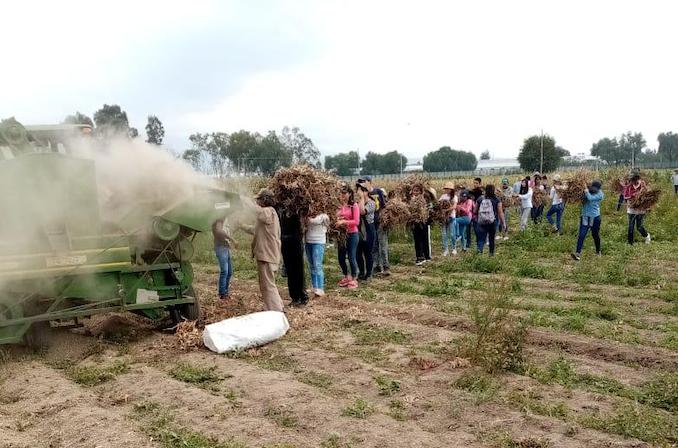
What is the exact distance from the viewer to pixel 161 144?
8.64 metres

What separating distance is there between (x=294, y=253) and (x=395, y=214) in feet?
14.3

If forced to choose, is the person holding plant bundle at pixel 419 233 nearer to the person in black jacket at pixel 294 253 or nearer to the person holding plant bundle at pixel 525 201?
the person in black jacket at pixel 294 253

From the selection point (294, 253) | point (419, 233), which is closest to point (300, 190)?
point (294, 253)

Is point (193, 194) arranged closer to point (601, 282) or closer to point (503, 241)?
point (601, 282)

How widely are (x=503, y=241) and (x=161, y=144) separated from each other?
11.1 m

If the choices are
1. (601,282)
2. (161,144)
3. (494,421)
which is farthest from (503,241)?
(494,421)

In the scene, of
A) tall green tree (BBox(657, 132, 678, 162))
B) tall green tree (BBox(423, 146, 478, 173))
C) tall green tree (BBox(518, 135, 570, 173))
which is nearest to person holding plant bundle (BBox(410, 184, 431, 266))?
tall green tree (BBox(518, 135, 570, 173))

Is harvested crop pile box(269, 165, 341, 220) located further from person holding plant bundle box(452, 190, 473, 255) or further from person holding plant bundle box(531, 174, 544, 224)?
person holding plant bundle box(531, 174, 544, 224)

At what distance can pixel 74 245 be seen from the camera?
23.1ft

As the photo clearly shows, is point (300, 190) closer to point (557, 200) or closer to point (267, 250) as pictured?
point (267, 250)

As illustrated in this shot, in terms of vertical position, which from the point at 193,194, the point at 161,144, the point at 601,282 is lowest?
→ the point at 601,282

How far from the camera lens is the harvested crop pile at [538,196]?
66.0 feet

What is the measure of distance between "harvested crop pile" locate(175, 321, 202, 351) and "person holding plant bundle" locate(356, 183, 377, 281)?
4.79 metres

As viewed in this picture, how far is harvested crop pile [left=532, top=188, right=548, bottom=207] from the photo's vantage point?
20114 millimetres
